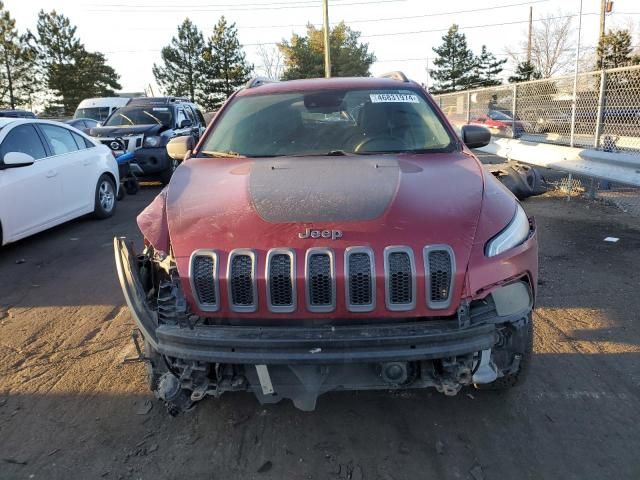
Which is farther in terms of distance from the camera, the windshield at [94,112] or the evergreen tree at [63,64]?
the evergreen tree at [63,64]

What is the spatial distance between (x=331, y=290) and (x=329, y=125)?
1900mm

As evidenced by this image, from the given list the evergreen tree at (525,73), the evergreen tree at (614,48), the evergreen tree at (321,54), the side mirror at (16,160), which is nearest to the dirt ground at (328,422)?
the side mirror at (16,160)

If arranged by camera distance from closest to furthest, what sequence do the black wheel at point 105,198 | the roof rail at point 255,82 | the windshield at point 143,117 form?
1. the roof rail at point 255,82
2. the black wheel at point 105,198
3. the windshield at point 143,117

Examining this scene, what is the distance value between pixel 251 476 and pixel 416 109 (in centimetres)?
282

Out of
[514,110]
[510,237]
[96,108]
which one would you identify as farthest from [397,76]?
[96,108]

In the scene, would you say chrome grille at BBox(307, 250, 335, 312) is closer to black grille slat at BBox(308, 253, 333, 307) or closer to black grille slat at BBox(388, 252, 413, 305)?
black grille slat at BBox(308, 253, 333, 307)

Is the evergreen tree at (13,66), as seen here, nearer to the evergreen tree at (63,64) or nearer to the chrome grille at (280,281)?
the evergreen tree at (63,64)

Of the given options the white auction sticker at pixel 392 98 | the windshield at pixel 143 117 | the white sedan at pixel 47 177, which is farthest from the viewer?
the windshield at pixel 143 117

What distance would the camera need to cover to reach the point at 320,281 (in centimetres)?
242

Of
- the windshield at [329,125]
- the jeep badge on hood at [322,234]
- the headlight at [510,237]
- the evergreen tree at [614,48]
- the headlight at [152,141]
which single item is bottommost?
the headlight at [152,141]

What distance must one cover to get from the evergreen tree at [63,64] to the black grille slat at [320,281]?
52.6 meters

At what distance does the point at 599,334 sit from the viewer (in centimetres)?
395

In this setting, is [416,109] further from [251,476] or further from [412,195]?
[251,476]

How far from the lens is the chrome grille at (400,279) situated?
2400mm
